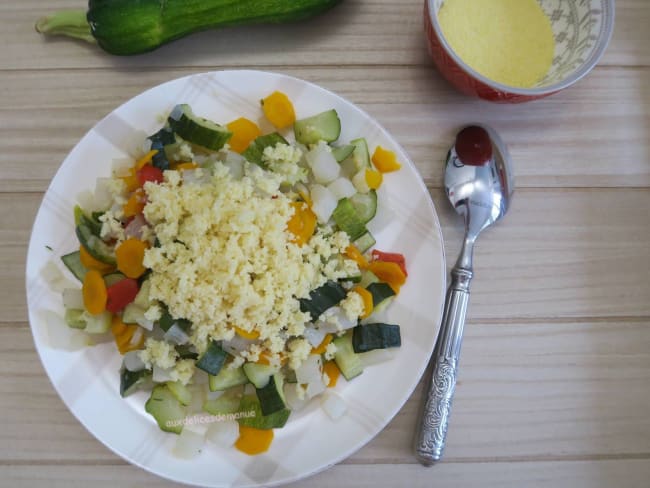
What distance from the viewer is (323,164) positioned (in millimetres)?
1092

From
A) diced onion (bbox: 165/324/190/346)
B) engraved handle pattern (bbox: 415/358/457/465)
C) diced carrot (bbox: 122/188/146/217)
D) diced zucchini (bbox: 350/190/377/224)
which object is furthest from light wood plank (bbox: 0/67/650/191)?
diced onion (bbox: 165/324/190/346)

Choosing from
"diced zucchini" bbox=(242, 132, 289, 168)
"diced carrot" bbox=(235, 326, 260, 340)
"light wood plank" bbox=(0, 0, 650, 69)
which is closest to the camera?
"diced carrot" bbox=(235, 326, 260, 340)

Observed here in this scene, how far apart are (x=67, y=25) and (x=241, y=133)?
538 mm

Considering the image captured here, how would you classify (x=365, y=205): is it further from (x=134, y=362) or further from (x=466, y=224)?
(x=134, y=362)

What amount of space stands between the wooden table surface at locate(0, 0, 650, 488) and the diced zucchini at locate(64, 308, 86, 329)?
0.23 metres

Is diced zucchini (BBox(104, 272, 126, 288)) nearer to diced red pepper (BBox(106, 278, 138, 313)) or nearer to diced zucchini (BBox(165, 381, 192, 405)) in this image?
diced red pepper (BBox(106, 278, 138, 313))

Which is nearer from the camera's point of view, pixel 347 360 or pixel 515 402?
pixel 347 360

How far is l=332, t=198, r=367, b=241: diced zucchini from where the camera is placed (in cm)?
109

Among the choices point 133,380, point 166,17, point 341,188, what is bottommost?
point 133,380

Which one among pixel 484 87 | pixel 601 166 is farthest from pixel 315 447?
pixel 601 166

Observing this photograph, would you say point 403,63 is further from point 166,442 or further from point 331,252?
point 166,442

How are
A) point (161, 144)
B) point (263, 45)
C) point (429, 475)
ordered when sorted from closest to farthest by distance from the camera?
point (161, 144), point (429, 475), point (263, 45)

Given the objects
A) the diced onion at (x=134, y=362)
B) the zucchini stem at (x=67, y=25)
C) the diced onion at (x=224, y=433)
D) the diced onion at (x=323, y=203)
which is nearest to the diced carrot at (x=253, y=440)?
the diced onion at (x=224, y=433)

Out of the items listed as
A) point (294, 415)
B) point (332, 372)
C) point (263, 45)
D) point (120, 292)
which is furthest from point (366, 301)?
point (263, 45)
